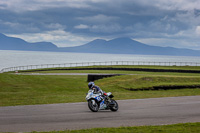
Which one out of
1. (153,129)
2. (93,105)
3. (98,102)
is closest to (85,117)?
(93,105)

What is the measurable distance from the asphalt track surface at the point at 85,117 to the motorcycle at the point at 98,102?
0.30 meters

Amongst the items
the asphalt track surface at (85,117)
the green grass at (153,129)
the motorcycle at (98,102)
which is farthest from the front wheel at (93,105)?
the green grass at (153,129)

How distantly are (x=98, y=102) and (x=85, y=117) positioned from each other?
72.7 inches

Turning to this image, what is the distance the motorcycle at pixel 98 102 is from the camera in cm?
1523

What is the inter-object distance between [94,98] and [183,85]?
19393 mm

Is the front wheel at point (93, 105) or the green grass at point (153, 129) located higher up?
the front wheel at point (93, 105)

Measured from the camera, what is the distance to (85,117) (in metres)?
13.9

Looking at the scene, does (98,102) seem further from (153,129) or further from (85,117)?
(153,129)

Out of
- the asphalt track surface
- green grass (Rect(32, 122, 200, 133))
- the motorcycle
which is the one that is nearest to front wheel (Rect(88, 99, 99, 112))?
the motorcycle

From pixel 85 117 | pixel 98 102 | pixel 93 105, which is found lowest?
pixel 85 117

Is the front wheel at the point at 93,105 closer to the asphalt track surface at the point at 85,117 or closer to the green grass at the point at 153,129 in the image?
the asphalt track surface at the point at 85,117

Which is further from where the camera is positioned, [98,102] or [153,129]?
[98,102]

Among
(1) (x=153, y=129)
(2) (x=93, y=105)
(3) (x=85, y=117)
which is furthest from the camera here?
(2) (x=93, y=105)

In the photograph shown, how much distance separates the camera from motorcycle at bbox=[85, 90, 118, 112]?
50.0ft
